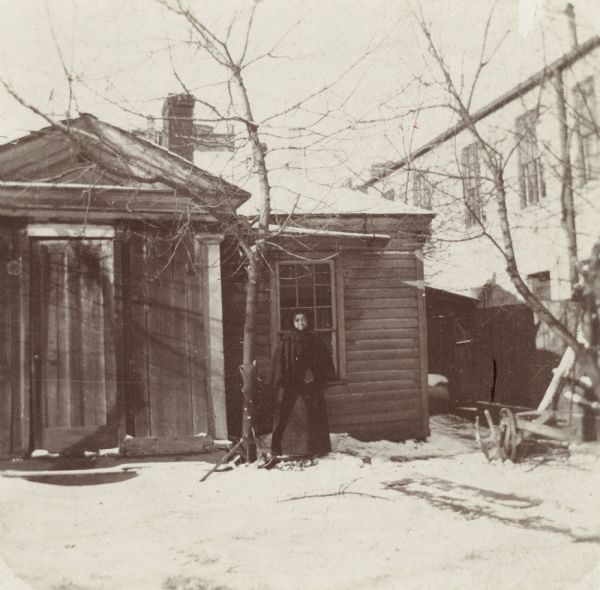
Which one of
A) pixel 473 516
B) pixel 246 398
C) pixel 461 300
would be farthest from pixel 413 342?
pixel 473 516

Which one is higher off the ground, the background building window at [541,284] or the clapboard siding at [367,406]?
the background building window at [541,284]

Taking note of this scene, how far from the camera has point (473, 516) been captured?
17.9 feet

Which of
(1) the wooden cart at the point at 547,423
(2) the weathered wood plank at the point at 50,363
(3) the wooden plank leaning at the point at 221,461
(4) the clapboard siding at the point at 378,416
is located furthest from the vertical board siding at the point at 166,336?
(1) the wooden cart at the point at 547,423

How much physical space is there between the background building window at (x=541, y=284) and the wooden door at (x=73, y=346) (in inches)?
378

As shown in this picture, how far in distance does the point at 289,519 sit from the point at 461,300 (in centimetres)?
821

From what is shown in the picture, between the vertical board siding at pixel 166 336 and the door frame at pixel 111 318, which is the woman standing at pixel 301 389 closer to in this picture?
the vertical board siding at pixel 166 336

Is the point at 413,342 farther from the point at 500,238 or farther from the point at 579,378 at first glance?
the point at 500,238

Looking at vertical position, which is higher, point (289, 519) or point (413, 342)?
point (413, 342)

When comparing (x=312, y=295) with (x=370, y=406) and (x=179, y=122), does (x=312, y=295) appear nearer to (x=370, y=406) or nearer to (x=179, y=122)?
(x=370, y=406)

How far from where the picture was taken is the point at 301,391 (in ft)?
26.2

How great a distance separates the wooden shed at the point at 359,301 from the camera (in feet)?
31.6

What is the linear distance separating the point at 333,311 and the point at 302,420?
2400 mm

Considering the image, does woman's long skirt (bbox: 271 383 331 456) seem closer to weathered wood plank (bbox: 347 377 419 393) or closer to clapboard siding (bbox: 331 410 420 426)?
clapboard siding (bbox: 331 410 420 426)

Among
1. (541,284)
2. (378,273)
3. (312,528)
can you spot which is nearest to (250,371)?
(312,528)
